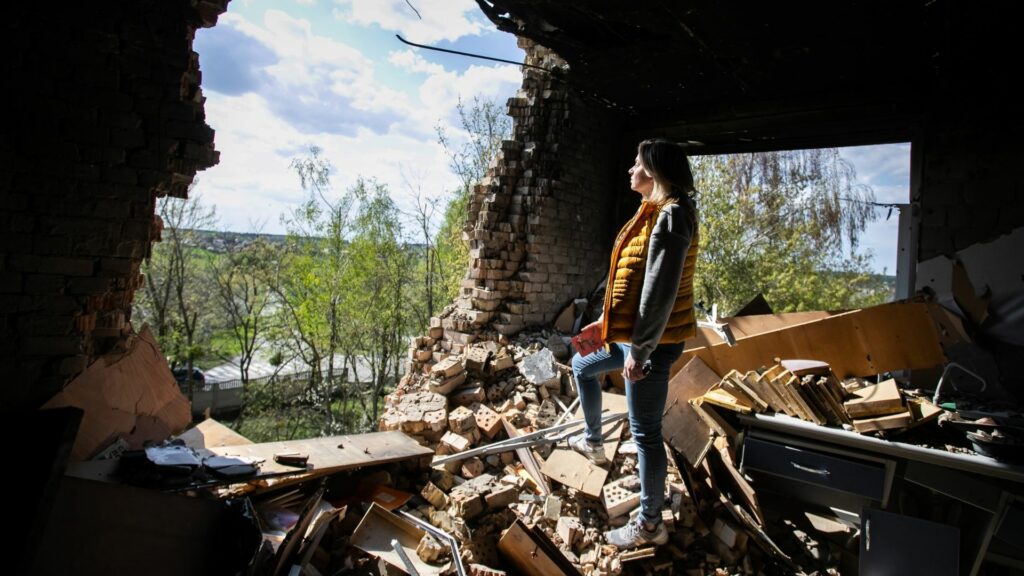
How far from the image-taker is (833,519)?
3.15 m

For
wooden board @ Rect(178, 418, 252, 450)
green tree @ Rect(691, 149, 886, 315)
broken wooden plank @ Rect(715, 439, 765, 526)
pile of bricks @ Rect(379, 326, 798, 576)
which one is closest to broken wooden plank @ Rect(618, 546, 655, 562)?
pile of bricks @ Rect(379, 326, 798, 576)

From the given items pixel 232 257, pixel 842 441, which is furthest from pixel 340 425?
pixel 842 441

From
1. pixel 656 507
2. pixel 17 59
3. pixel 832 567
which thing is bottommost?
pixel 832 567

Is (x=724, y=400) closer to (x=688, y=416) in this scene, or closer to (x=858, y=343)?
(x=688, y=416)

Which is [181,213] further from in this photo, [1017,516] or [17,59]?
[1017,516]

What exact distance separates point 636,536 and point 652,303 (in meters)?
1.30

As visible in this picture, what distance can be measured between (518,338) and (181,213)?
16817mm

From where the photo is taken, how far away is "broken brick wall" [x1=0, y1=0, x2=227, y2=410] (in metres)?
2.54

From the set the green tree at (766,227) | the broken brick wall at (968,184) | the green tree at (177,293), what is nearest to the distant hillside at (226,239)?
the green tree at (177,293)

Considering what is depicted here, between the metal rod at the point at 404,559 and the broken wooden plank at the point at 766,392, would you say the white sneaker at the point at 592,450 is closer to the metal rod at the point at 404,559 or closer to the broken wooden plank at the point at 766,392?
the broken wooden plank at the point at 766,392

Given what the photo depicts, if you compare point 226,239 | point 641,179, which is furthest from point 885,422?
point 226,239

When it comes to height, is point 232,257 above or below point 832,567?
above

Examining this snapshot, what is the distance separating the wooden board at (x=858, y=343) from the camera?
341 cm

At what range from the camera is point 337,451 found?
317 centimetres
